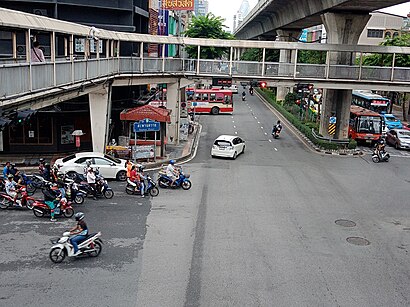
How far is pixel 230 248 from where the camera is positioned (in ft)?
48.7

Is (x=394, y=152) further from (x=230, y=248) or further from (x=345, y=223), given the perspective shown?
(x=230, y=248)

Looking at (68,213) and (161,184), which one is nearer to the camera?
(68,213)

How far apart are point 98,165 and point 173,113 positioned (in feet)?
36.8

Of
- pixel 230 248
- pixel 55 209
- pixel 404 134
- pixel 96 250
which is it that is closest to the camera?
pixel 96 250

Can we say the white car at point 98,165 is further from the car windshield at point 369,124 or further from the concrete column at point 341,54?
the car windshield at point 369,124

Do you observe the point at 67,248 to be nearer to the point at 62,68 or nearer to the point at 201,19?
the point at 62,68

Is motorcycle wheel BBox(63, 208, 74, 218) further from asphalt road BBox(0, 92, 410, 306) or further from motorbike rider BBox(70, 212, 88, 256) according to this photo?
motorbike rider BBox(70, 212, 88, 256)

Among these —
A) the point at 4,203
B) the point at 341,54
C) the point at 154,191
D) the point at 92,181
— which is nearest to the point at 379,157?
the point at 341,54

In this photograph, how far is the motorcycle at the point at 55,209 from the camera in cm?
1694

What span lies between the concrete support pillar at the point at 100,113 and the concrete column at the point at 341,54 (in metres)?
16.6

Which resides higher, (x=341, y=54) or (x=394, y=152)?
(x=341, y=54)

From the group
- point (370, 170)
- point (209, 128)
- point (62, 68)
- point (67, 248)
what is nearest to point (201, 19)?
point (209, 128)

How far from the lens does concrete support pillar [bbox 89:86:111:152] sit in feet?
86.2

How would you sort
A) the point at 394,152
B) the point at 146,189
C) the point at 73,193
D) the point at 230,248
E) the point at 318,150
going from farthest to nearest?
the point at 394,152 < the point at 318,150 < the point at 146,189 < the point at 73,193 < the point at 230,248
